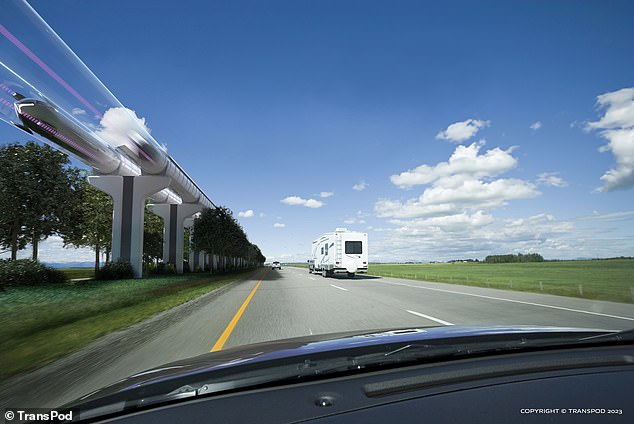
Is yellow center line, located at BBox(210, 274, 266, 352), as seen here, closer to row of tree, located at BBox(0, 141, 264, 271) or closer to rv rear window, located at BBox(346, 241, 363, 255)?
row of tree, located at BBox(0, 141, 264, 271)

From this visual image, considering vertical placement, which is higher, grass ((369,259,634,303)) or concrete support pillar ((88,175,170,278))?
concrete support pillar ((88,175,170,278))

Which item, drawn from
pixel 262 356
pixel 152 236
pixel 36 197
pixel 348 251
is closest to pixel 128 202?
pixel 36 197

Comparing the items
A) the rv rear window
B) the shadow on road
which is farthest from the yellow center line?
the shadow on road

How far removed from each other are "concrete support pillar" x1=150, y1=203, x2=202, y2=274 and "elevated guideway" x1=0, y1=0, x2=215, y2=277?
755 centimetres

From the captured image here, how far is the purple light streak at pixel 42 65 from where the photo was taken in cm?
970

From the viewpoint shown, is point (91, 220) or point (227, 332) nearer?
point (227, 332)

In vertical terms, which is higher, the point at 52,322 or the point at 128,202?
the point at 128,202

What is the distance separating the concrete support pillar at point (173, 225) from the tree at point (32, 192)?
41.5 ft

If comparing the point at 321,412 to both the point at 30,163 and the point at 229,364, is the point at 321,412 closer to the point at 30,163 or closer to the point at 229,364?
the point at 229,364

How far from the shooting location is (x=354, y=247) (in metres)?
29.8

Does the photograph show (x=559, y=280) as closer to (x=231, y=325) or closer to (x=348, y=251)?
(x=348, y=251)

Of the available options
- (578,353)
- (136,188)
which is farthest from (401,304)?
(136,188)

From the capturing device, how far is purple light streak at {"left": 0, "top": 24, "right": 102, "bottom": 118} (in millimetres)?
9703

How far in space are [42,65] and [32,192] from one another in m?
14.4
